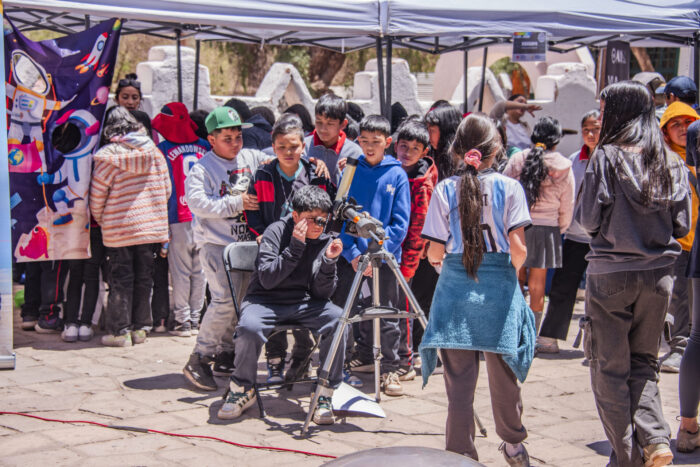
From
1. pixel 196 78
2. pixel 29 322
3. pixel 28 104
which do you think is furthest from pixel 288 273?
pixel 196 78

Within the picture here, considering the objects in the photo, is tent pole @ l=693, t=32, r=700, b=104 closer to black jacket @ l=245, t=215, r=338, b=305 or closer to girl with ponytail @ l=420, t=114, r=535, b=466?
black jacket @ l=245, t=215, r=338, b=305

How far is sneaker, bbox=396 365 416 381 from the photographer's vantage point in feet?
19.2

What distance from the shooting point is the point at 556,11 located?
755 centimetres

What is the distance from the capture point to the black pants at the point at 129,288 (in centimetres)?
664

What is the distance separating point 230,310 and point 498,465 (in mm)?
2102

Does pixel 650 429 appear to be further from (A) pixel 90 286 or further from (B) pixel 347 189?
(A) pixel 90 286

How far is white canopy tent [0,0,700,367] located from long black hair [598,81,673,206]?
11.7 feet

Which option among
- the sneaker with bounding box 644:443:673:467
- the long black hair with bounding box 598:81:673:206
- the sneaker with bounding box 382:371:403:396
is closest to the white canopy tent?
the sneaker with bounding box 382:371:403:396

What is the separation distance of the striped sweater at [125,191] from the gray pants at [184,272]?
42 centimetres

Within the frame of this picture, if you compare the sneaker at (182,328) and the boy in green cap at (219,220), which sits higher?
the boy in green cap at (219,220)

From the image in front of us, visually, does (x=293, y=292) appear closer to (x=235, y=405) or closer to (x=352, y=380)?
(x=235, y=405)

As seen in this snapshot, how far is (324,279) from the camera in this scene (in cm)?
509

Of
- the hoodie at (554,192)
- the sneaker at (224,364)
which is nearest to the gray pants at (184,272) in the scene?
the sneaker at (224,364)

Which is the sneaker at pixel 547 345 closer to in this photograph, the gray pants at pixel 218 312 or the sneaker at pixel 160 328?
the gray pants at pixel 218 312
